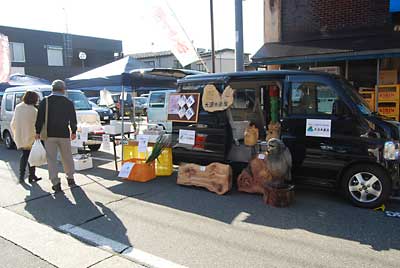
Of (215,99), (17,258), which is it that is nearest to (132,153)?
(215,99)

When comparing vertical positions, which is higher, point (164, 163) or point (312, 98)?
point (312, 98)

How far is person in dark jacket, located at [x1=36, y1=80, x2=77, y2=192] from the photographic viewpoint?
17.7 feet

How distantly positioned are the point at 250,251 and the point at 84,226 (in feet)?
6.94

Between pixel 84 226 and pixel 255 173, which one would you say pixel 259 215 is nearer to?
A: pixel 255 173

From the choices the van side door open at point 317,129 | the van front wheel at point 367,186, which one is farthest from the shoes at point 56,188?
the van front wheel at point 367,186

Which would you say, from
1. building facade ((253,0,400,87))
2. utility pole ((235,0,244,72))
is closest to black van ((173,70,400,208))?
building facade ((253,0,400,87))

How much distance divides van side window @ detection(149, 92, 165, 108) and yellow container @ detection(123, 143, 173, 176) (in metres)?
5.25

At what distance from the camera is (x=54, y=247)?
353 centimetres

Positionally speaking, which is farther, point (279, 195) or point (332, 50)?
point (332, 50)

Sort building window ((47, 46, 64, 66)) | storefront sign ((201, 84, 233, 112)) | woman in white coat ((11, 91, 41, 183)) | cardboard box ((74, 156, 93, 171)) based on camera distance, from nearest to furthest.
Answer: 1. storefront sign ((201, 84, 233, 112))
2. woman in white coat ((11, 91, 41, 183))
3. cardboard box ((74, 156, 93, 171))
4. building window ((47, 46, 64, 66))

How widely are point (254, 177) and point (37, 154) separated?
377 centimetres

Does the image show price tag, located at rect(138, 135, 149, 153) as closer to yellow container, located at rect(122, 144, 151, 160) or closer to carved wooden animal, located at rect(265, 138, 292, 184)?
yellow container, located at rect(122, 144, 151, 160)

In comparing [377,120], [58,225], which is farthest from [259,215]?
[58,225]

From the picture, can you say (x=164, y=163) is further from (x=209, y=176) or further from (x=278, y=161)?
(x=278, y=161)
